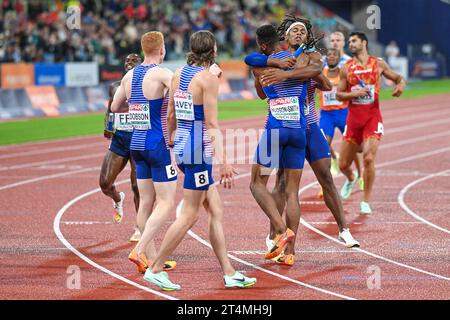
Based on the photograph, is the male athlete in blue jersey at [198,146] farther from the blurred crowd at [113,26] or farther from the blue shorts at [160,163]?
the blurred crowd at [113,26]

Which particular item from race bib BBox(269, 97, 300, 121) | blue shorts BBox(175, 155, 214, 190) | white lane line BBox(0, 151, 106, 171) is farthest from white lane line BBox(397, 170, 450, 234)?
white lane line BBox(0, 151, 106, 171)

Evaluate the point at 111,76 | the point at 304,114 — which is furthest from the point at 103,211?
the point at 111,76

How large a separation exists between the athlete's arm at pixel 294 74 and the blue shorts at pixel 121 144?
6.17 feet

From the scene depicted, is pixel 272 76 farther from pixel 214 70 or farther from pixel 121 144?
pixel 121 144

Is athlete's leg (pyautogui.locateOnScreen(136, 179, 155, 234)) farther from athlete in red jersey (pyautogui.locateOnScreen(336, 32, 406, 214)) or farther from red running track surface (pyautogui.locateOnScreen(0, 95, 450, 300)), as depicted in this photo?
athlete in red jersey (pyautogui.locateOnScreen(336, 32, 406, 214))

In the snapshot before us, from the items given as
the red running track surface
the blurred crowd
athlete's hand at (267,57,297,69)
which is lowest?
the red running track surface

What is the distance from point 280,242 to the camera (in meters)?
10.0

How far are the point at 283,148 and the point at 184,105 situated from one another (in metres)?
1.76

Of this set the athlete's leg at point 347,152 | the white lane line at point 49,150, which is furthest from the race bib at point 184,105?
the white lane line at point 49,150

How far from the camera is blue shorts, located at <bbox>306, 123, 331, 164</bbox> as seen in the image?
10.8m

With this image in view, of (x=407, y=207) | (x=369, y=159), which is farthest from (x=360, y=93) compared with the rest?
(x=407, y=207)

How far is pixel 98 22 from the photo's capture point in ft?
120

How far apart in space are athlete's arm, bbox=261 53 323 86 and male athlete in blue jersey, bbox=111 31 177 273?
1115 millimetres

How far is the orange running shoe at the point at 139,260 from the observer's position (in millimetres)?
9597
